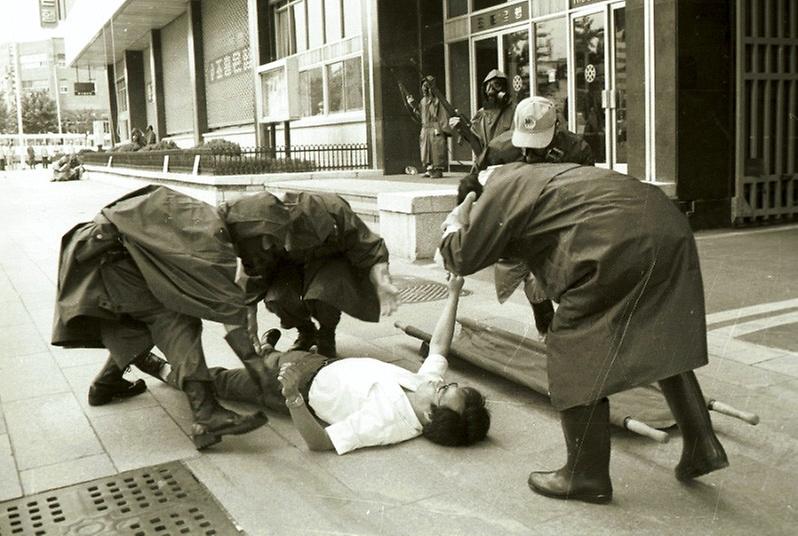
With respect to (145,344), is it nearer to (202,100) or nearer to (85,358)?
(85,358)

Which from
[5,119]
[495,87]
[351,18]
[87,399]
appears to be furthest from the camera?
[5,119]

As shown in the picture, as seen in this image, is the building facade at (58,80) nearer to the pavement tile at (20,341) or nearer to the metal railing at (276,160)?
the metal railing at (276,160)

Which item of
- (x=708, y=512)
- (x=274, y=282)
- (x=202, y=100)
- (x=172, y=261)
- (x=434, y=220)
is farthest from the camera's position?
(x=202, y=100)

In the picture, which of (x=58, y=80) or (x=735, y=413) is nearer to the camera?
(x=735, y=413)

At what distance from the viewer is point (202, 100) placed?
102 ft

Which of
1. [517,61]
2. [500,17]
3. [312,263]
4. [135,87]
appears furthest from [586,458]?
[135,87]

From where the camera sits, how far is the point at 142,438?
170 inches

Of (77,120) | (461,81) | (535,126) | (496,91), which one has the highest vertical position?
(77,120)

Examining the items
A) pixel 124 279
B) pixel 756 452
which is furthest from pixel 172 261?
pixel 756 452

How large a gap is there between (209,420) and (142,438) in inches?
18.8

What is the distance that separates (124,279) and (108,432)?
2.74ft

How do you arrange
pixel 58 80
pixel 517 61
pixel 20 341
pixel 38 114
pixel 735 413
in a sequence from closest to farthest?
1. pixel 735 413
2. pixel 20 341
3. pixel 517 61
4. pixel 58 80
5. pixel 38 114

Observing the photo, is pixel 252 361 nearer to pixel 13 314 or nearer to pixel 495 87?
pixel 13 314

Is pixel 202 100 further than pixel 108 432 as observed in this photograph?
Yes
